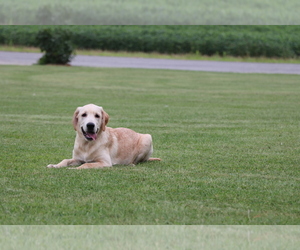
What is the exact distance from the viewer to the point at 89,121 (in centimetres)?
728

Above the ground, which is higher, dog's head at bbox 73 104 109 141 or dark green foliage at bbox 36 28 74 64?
dog's head at bbox 73 104 109 141

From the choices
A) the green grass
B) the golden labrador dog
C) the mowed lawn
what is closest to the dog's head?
the golden labrador dog

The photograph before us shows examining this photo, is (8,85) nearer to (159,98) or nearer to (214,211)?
(159,98)

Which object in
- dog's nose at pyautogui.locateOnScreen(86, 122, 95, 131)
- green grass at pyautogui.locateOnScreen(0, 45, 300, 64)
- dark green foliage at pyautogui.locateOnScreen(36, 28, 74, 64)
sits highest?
dog's nose at pyautogui.locateOnScreen(86, 122, 95, 131)

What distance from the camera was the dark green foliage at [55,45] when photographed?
34.4 metres

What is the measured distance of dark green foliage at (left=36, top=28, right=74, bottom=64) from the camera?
34.4 metres

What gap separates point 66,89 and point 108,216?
17539 mm

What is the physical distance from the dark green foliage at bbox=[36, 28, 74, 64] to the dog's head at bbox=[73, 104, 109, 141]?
27653 mm

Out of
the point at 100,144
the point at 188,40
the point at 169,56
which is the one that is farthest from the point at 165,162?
the point at 188,40

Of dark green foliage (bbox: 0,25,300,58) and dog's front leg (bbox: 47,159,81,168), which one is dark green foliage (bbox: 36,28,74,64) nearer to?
A: dark green foliage (bbox: 0,25,300,58)

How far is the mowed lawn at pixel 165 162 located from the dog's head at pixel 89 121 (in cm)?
56

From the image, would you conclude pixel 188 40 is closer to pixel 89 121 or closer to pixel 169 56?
pixel 169 56

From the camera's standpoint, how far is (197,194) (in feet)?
18.8
